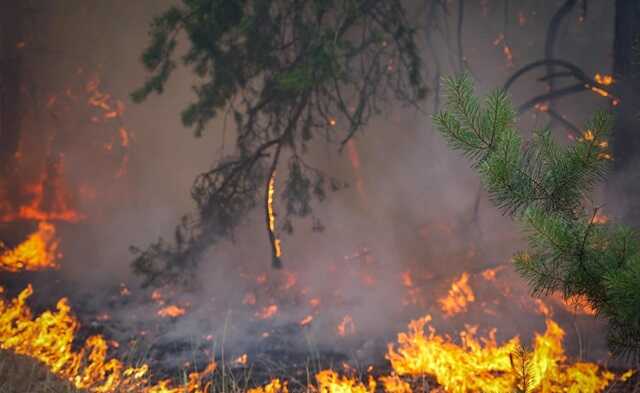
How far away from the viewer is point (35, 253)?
8938 mm

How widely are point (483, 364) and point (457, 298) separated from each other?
1725mm

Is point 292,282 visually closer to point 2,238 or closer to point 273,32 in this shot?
point 273,32

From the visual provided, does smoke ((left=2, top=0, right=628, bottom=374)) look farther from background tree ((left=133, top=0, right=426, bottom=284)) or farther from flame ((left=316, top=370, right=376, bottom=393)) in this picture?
background tree ((left=133, top=0, right=426, bottom=284))

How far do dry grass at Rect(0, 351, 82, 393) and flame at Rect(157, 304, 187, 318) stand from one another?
9.07ft

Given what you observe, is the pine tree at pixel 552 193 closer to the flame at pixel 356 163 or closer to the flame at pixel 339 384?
the flame at pixel 339 384

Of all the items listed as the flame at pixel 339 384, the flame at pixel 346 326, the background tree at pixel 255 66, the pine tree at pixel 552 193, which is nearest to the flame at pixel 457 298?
the flame at pixel 346 326

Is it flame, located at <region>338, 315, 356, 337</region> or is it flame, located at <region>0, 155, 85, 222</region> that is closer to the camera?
flame, located at <region>338, 315, 356, 337</region>

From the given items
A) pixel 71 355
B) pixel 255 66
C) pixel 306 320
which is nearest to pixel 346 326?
pixel 306 320

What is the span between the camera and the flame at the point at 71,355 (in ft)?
13.5

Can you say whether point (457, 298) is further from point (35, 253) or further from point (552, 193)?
point (35, 253)

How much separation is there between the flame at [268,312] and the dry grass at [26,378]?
3.05m

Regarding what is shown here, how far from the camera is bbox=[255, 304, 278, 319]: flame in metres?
6.86

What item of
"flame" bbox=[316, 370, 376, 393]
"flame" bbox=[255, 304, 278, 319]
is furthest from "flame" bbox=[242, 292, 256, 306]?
"flame" bbox=[316, 370, 376, 393]

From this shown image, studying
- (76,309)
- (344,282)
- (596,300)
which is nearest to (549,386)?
(596,300)
